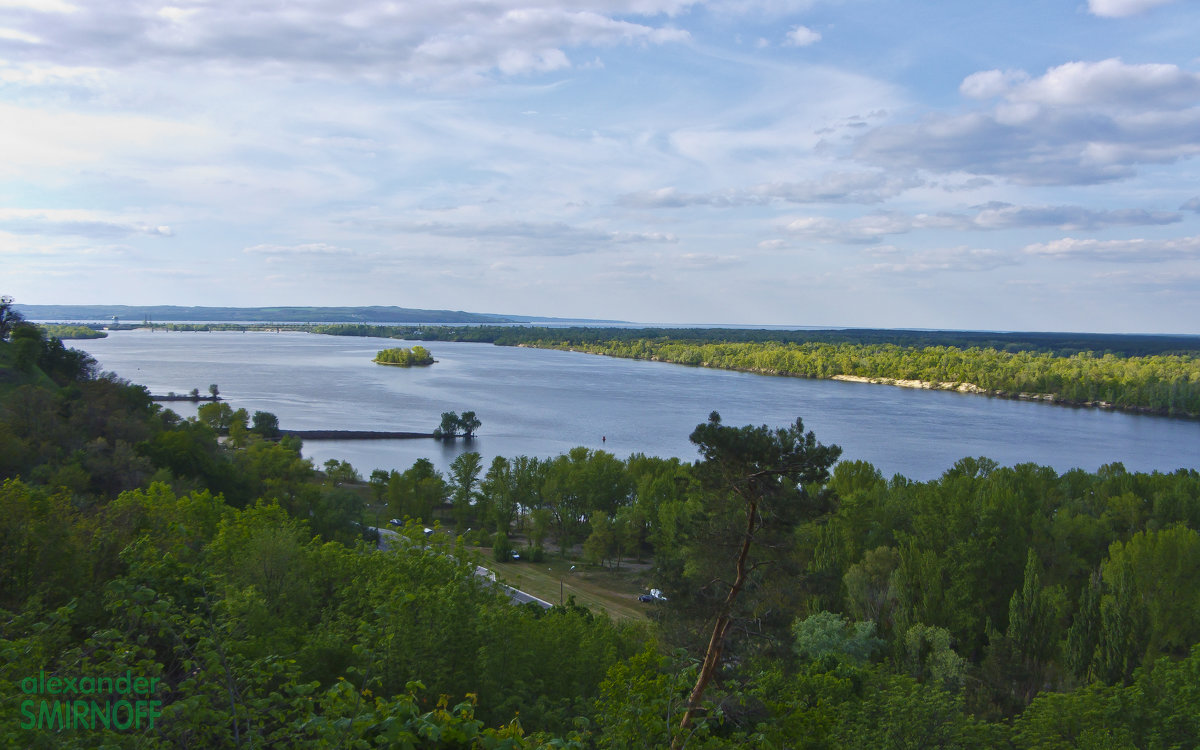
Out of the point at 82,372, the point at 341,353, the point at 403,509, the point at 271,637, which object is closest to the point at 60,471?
the point at 271,637

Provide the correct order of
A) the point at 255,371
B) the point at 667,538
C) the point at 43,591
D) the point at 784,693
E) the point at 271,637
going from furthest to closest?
the point at 255,371
the point at 667,538
the point at 784,693
the point at 271,637
the point at 43,591

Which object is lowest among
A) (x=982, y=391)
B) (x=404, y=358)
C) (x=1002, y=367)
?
(x=982, y=391)

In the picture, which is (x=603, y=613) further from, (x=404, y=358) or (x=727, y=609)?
(x=404, y=358)

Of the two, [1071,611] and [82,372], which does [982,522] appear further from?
[82,372]

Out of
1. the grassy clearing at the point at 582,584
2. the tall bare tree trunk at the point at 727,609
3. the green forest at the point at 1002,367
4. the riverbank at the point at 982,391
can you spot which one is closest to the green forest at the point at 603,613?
the tall bare tree trunk at the point at 727,609

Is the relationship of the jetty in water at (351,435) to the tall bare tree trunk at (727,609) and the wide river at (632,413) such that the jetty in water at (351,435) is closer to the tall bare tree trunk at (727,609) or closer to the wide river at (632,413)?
the wide river at (632,413)

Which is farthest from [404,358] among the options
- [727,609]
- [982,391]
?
[727,609]
